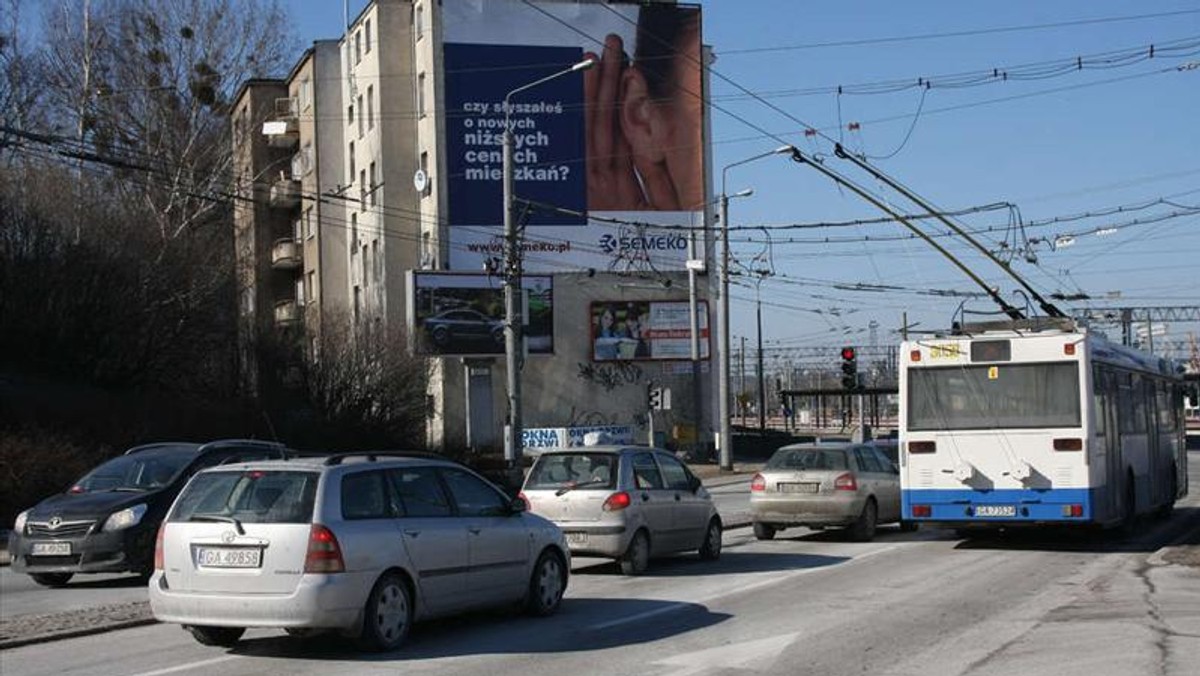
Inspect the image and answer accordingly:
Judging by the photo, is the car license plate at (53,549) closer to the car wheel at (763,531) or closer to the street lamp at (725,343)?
the car wheel at (763,531)

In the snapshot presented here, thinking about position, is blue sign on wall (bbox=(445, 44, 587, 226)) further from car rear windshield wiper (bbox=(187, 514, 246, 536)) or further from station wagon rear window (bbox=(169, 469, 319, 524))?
car rear windshield wiper (bbox=(187, 514, 246, 536))

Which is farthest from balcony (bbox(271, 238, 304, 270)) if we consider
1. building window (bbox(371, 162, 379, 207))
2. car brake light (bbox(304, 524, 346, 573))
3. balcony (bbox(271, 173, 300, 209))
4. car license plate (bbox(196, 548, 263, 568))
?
car brake light (bbox(304, 524, 346, 573))

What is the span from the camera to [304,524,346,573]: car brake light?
10195 mm

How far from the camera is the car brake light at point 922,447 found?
62.7ft

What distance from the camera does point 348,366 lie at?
141 ft

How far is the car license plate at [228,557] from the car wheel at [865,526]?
12450mm

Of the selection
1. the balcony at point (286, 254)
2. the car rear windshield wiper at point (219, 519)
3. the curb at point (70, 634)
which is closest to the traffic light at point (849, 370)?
the curb at point (70, 634)

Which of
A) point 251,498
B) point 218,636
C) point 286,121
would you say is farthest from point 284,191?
point 251,498

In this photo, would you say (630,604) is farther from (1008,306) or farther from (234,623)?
(1008,306)

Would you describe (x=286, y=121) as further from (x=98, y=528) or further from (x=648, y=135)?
(x=98, y=528)

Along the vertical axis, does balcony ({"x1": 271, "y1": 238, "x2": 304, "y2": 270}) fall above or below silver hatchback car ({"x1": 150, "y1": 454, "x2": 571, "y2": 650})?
above

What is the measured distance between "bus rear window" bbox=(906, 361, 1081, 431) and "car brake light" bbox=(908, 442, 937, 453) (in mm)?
205

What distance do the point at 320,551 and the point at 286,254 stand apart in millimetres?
61888

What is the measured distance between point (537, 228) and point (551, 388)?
259 inches
